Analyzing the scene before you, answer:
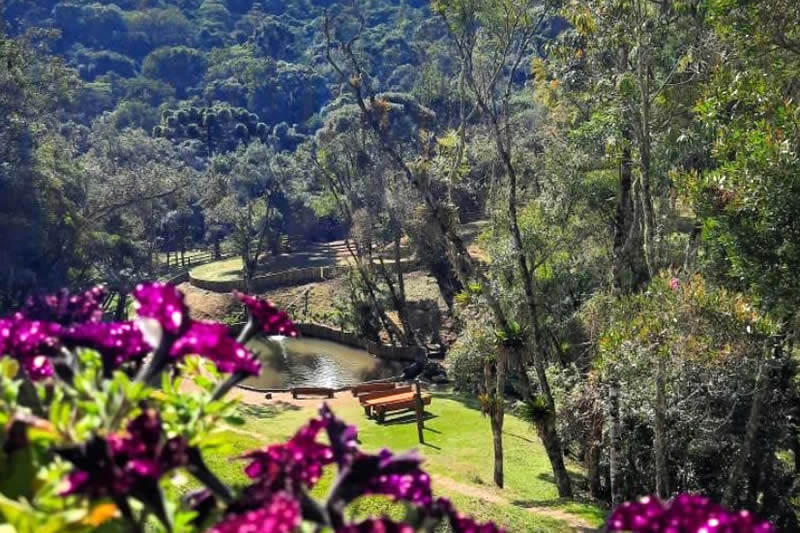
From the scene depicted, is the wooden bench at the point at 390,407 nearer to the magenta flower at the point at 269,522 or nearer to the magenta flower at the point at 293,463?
the magenta flower at the point at 293,463

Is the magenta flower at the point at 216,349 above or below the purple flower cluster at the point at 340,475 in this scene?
above

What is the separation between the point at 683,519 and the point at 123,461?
1143 mm

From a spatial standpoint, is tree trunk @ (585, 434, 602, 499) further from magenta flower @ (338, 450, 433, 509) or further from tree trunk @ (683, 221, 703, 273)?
magenta flower @ (338, 450, 433, 509)

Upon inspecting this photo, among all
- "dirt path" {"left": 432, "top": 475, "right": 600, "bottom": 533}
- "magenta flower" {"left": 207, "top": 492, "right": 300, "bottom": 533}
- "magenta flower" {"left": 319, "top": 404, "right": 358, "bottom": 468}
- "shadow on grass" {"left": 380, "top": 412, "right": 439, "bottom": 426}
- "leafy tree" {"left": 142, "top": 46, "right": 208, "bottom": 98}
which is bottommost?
"shadow on grass" {"left": 380, "top": 412, "right": 439, "bottom": 426}

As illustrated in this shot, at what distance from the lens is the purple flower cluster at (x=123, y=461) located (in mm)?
1531

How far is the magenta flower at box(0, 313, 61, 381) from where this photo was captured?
205 centimetres

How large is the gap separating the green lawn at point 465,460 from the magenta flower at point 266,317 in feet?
20.1

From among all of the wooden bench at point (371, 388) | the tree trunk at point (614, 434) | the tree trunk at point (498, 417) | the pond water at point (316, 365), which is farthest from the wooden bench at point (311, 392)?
the tree trunk at point (614, 434)

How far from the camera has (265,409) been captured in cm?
2348

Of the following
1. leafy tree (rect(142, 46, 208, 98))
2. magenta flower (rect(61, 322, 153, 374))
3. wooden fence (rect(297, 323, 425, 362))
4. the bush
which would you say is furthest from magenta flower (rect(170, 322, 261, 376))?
leafy tree (rect(142, 46, 208, 98))

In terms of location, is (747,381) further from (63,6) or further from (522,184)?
(63,6)

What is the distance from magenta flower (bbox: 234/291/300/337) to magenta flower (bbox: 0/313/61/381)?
1.74ft

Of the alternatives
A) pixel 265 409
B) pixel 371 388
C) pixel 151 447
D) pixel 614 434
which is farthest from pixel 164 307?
pixel 371 388

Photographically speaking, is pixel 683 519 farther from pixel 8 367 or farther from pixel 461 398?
pixel 461 398
